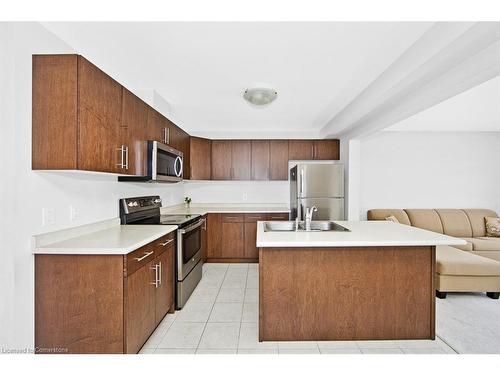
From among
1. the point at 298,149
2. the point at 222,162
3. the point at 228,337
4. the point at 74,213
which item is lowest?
the point at 228,337

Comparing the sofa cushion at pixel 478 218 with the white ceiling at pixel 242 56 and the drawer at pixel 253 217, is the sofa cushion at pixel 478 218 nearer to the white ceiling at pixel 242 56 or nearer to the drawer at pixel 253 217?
the white ceiling at pixel 242 56

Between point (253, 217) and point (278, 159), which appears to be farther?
point (278, 159)

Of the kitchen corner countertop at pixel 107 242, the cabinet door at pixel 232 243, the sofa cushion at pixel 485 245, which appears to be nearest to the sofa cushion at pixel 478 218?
the sofa cushion at pixel 485 245

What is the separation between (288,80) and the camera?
8.71 feet

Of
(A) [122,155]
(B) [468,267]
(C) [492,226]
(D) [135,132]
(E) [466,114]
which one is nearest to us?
(A) [122,155]

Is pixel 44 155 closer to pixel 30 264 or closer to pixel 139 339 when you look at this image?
pixel 30 264

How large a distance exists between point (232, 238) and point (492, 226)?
4.31 metres

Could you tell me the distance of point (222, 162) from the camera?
4.82 m

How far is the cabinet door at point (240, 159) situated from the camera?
4.80m

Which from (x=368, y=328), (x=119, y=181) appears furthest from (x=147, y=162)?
(x=368, y=328)

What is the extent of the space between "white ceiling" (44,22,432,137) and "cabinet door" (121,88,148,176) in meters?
0.33

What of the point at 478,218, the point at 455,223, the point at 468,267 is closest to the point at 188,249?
the point at 468,267

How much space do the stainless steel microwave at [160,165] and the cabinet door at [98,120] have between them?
44 centimetres

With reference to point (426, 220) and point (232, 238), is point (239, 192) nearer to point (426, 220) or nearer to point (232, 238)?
point (232, 238)
